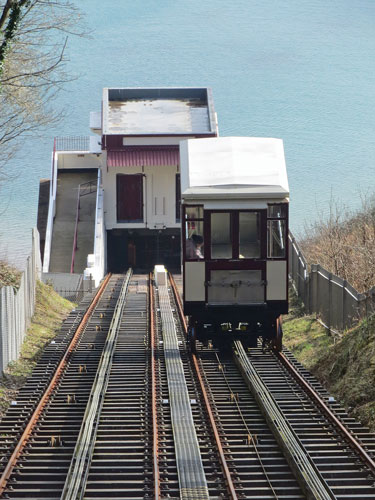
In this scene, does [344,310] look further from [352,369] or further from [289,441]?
[289,441]

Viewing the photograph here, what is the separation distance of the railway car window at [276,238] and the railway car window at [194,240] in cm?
138

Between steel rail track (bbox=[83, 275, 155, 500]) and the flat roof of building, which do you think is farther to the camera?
the flat roof of building

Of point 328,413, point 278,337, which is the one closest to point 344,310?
point 278,337

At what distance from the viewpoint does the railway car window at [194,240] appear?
54.3 ft

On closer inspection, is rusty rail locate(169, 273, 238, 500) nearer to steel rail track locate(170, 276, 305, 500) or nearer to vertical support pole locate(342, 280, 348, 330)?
steel rail track locate(170, 276, 305, 500)

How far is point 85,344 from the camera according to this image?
19.1 meters

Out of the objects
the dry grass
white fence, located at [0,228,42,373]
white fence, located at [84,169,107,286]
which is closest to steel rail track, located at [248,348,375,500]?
white fence, located at [0,228,42,373]

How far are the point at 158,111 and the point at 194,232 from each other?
94.2 ft

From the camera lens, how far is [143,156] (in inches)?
1635

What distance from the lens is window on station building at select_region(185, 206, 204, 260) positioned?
651 inches

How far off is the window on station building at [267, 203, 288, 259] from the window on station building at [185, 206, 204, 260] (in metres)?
1.36

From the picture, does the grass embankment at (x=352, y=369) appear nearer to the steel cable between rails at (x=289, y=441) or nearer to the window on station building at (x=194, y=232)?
the steel cable between rails at (x=289, y=441)

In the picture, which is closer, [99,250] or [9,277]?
[9,277]

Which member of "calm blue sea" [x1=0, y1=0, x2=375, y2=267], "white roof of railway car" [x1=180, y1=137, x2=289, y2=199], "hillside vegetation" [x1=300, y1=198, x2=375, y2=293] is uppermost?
"calm blue sea" [x1=0, y1=0, x2=375, y2=267]
